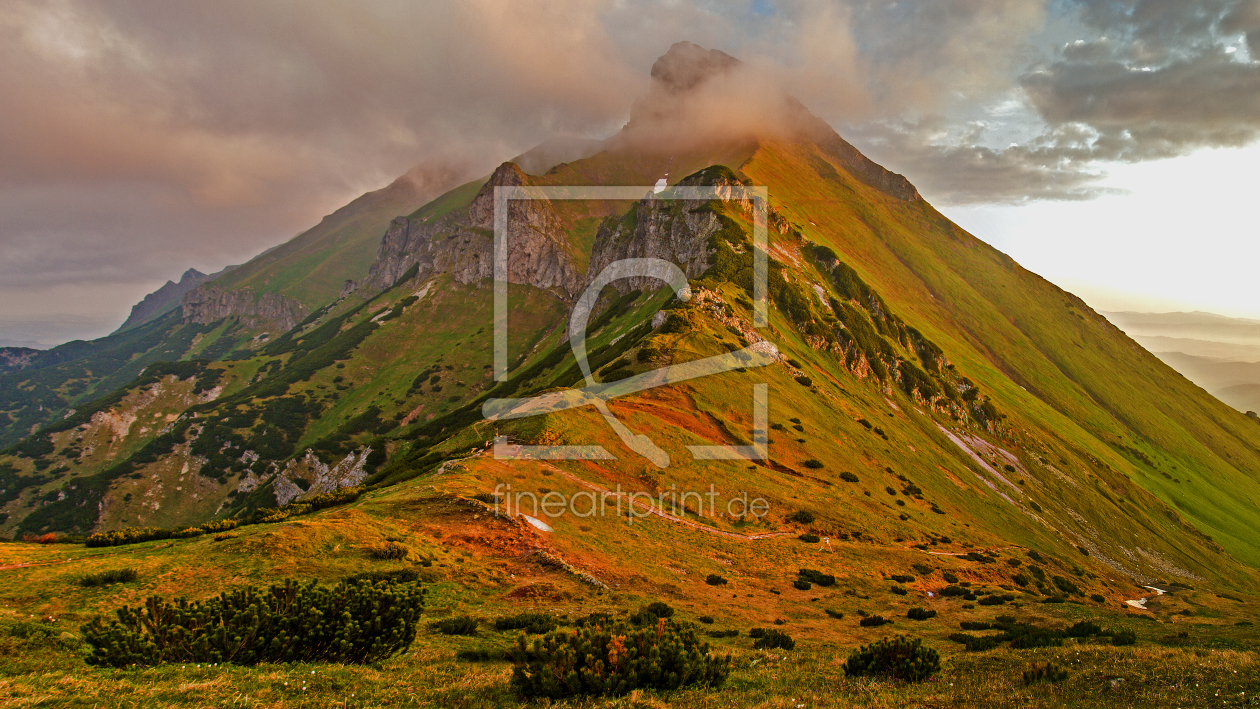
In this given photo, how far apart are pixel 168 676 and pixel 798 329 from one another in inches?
5093

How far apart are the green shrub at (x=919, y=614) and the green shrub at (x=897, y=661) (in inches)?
613

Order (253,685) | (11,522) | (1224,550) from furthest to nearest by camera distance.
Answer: (11,522) → (1224,550) → (253,685)

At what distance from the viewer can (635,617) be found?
77.7 ft

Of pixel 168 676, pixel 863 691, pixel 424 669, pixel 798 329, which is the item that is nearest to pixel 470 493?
pixel 424 669

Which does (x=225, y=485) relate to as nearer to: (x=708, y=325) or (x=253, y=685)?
(x=708, y=325)

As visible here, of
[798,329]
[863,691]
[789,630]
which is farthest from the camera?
[798,329]

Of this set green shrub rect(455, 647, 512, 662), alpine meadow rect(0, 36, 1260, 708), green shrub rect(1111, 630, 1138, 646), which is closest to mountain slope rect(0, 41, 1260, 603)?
alpine meadow rect(0, 36, 1260, 708)

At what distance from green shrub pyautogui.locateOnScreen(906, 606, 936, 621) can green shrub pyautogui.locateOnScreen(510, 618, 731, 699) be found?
2028 centimetres

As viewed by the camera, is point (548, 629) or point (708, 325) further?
point (708, 325)

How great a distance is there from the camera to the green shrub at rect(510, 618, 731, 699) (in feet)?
47.8

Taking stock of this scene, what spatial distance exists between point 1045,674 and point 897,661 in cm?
415

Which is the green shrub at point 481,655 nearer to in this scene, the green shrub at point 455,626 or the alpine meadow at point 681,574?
the alpine meadow at point 681,574

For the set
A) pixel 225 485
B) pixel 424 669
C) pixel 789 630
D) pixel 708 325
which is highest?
pixel 708 325

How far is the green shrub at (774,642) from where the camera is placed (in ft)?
73.8
